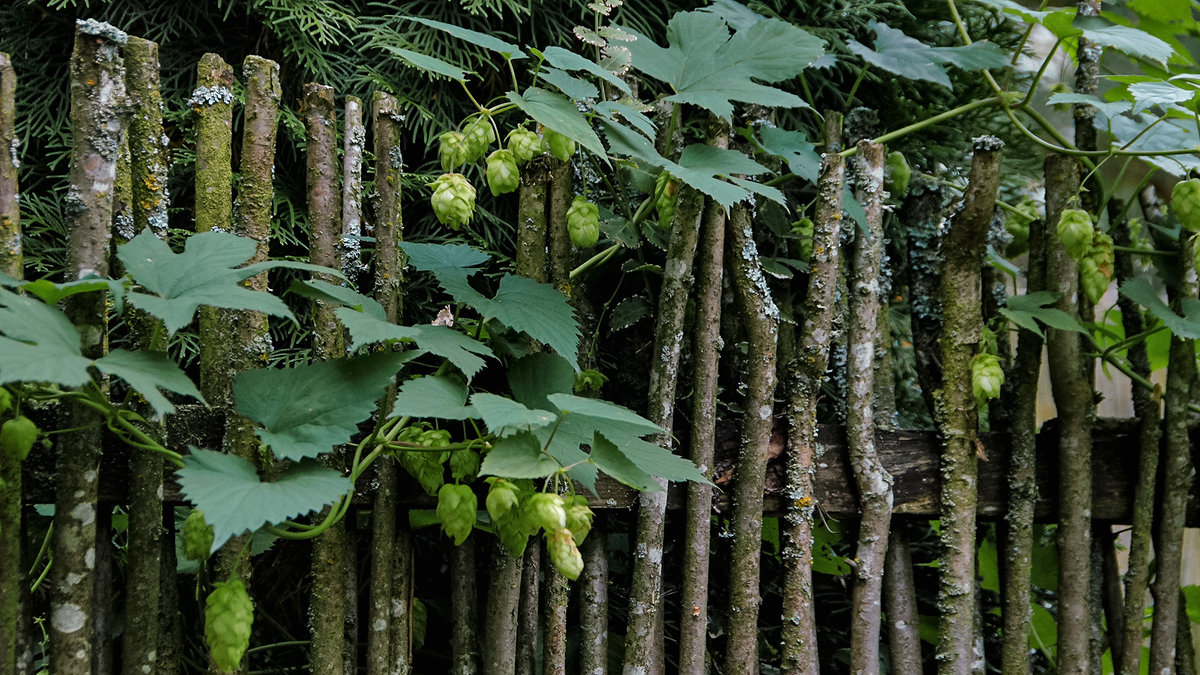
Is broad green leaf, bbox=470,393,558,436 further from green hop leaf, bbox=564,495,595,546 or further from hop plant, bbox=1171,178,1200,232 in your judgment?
hop plant, bbox=1171,178,1200,232

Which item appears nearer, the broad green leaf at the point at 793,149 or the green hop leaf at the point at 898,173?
the broad green leaf at the point at 793,149

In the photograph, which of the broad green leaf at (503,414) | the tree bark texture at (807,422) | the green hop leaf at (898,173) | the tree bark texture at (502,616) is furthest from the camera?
the green hop leaf at (898,173)

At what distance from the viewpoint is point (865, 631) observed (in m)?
1.46

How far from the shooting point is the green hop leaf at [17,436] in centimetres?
100

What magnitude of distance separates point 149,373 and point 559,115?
0.61 metres

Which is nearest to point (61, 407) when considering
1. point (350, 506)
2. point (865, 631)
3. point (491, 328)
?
point (350, 506)

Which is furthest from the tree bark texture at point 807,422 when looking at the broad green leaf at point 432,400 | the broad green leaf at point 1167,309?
the broad green leaf at point 432,400

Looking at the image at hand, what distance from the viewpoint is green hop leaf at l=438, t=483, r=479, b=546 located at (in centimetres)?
114

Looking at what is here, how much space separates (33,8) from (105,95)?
3.14ft

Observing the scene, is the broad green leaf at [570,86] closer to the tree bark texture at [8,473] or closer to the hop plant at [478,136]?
the hop plant at [478,136]

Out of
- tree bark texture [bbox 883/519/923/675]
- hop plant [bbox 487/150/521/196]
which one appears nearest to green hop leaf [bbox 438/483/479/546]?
hop plant [bbox 487/150/521/196]

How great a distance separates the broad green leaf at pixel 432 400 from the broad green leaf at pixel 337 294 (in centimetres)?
11

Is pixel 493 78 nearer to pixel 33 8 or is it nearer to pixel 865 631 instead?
pixel 33 8

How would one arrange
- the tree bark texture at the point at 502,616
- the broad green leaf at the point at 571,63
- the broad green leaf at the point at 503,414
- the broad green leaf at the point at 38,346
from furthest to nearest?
the tree bark texture at the point at 502,616 → the broad green leaf at the point at 571,63 → the broad green leaf at the point at 503,414 → the broad green leaf at the point at 38,346
